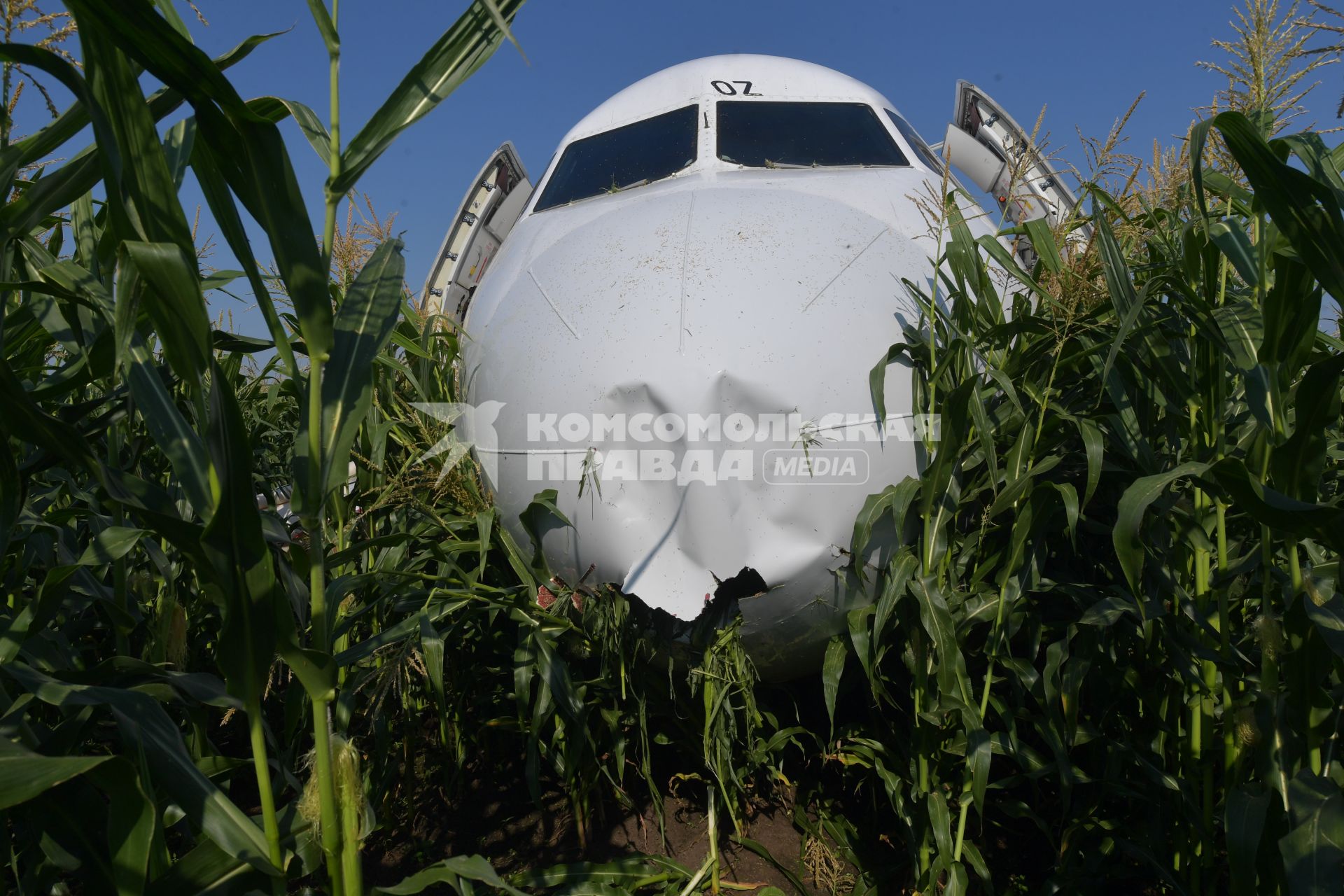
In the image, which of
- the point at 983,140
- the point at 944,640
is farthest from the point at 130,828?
the point at 983,140

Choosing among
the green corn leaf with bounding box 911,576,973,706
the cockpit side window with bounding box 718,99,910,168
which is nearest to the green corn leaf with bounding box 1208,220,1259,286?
the green corn leaf with bounding box 911,576,973,706

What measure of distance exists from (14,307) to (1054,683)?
9.07ft

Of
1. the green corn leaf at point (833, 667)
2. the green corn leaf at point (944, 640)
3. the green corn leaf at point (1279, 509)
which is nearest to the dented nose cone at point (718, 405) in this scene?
the green corn leaf at point (833, 667)

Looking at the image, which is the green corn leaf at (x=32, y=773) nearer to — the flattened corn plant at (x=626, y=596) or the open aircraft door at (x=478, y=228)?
the flattened corn plant at (x=626, y=596)

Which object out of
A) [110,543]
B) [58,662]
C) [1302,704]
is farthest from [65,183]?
[1302,704]

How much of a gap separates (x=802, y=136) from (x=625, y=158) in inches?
26.6

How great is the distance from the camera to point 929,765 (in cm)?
264

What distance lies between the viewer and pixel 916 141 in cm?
391

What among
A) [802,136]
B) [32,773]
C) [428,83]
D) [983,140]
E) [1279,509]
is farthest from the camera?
[983,140]

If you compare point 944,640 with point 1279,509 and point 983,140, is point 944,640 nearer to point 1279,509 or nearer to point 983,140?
point 1279,509

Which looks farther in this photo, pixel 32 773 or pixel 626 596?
pixel 626 596

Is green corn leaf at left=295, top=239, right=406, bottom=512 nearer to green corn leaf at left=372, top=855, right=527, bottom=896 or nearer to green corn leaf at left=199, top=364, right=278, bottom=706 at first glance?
green corn leaf at left=199, top=364, right=278, bottom=706

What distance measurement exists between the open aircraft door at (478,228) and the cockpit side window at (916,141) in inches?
75.2

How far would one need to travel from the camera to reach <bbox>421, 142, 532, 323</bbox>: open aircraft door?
196 inches
